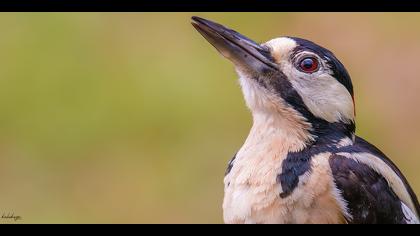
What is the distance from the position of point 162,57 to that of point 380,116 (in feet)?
8.79

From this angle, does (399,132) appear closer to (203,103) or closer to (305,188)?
(203,103)

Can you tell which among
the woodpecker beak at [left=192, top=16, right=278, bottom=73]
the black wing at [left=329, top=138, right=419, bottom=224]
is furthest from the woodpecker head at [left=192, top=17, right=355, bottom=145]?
the black wing at [left=329, top=138, right=419, bottom=224]

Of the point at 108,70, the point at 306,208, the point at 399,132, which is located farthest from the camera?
the point at 108,70

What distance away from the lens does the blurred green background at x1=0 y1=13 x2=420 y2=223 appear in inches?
419

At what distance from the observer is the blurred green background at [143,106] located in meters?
10.6

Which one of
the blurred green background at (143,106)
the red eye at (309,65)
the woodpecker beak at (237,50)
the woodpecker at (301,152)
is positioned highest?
the blurred green background at (143,106)

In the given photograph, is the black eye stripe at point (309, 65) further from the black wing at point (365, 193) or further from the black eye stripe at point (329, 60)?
the black wing at point (365, 193)

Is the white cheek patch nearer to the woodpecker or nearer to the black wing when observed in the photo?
the woodpecker

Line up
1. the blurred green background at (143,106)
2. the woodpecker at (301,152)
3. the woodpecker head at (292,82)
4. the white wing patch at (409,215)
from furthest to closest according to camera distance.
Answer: the blurred green background at (143,106) < the woodpecker head at (292,82) < the white wing patch at (409,215) < the woodpecker at (301,152)

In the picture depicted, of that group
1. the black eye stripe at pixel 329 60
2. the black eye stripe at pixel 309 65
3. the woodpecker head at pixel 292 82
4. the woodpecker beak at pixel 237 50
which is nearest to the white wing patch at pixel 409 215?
the woodpecker head at pixel 292 82

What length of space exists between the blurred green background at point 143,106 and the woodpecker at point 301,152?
14.6ft

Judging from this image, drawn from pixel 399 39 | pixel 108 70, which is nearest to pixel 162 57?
pixel 108 70

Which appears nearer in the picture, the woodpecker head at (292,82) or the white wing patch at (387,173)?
the white wing patch at (387,173)

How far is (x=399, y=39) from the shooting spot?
40.8ft
